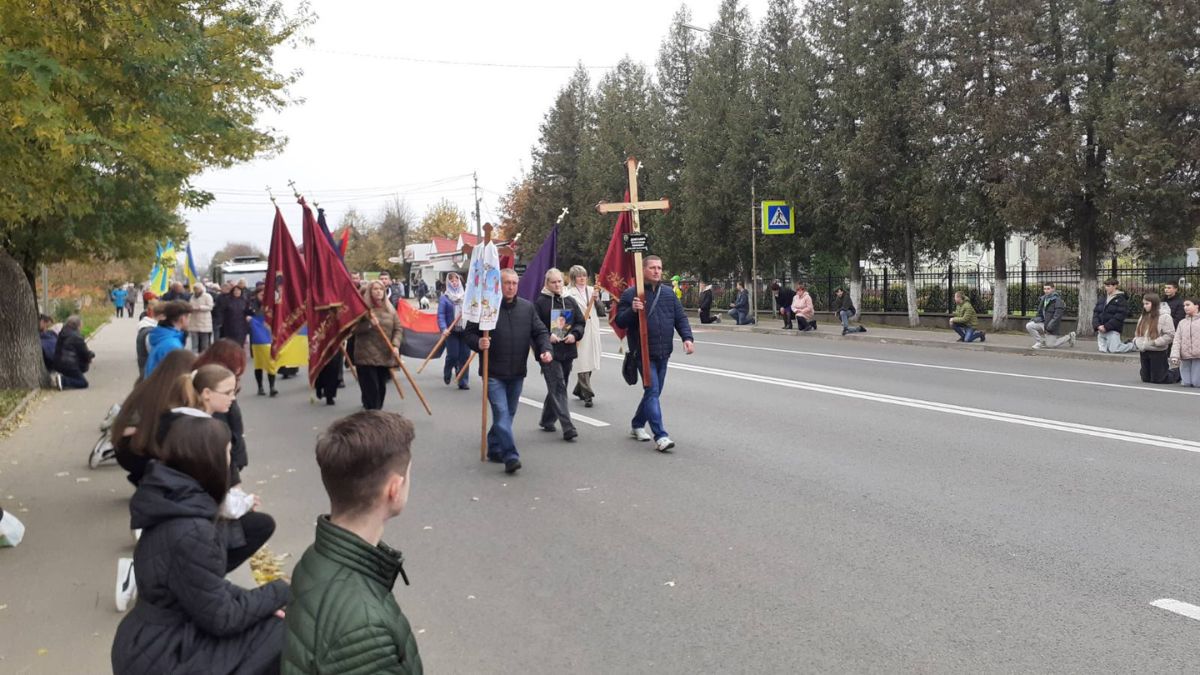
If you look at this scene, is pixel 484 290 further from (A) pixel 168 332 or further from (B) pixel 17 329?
(B) pixel 17 329

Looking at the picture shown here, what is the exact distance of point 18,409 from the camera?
40.1ft

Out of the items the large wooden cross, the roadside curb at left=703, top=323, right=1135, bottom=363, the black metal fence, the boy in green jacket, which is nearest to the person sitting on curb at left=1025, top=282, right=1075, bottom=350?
the roadside curb at left=703, top=323, right=1135, bottom=363

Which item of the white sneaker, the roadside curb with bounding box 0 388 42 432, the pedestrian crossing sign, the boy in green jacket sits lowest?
the white sneaker

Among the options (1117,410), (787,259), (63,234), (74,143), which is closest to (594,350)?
(1117,410)

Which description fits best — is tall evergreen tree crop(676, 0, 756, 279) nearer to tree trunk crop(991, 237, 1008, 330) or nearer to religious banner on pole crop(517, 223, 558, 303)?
tree trunk crop(991, 237, 1008, 330)

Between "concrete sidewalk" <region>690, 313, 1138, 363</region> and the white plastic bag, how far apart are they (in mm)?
17656

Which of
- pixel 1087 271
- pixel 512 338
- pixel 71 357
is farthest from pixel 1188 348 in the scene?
pixel 71 357

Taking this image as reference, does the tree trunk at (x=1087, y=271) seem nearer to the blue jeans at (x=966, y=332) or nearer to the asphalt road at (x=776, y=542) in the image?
the blue jeans at (x=966, y=332)

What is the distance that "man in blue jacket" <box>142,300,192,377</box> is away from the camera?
7.82m

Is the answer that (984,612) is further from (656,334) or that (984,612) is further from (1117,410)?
(1117,410)

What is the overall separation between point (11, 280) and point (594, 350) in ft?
30.5

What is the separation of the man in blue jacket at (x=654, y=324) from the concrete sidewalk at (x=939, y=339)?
12027 millimetres

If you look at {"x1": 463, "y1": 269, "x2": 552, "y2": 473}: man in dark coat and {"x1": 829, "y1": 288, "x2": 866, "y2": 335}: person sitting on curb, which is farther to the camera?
{"x1": 829, "y1": 288, "x2": 866, "y2": 335}: person sitting on curb

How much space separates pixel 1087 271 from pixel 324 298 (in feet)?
60.4
